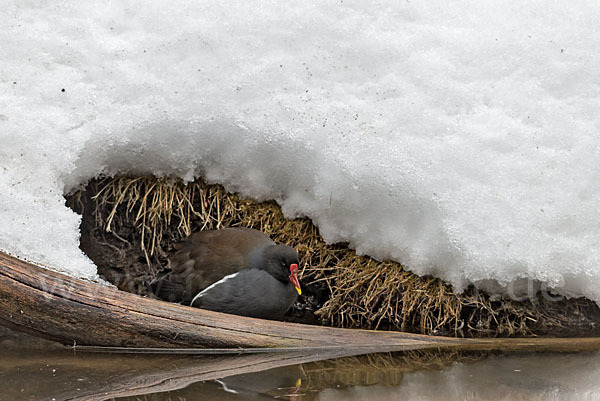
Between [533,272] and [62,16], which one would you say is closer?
[533,272]

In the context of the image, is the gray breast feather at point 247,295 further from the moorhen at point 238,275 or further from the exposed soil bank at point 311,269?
the exposed soil bank at point 311,269

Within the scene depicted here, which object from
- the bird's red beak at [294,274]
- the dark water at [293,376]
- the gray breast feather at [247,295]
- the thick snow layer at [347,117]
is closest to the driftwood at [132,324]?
the dark water at [293,376]

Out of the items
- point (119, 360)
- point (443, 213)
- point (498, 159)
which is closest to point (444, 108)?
point (498, 159)

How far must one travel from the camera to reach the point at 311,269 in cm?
480

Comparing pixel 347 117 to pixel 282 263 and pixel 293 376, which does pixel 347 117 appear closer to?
pixel 282 263

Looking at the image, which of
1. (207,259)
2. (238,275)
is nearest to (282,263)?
(238,275)

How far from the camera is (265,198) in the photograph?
16.1 ft

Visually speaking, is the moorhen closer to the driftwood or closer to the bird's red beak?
the bird's red beak

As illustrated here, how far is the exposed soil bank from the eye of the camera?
4.61 metres

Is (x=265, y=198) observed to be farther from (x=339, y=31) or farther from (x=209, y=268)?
(x=339, y=31)

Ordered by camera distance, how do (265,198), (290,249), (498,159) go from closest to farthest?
1. (290,249)
2. (498,159)
3. (265,198)

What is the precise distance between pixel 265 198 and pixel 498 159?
1656 millimetres

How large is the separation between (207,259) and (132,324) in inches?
30.5

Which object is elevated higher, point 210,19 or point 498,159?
point 210,19
